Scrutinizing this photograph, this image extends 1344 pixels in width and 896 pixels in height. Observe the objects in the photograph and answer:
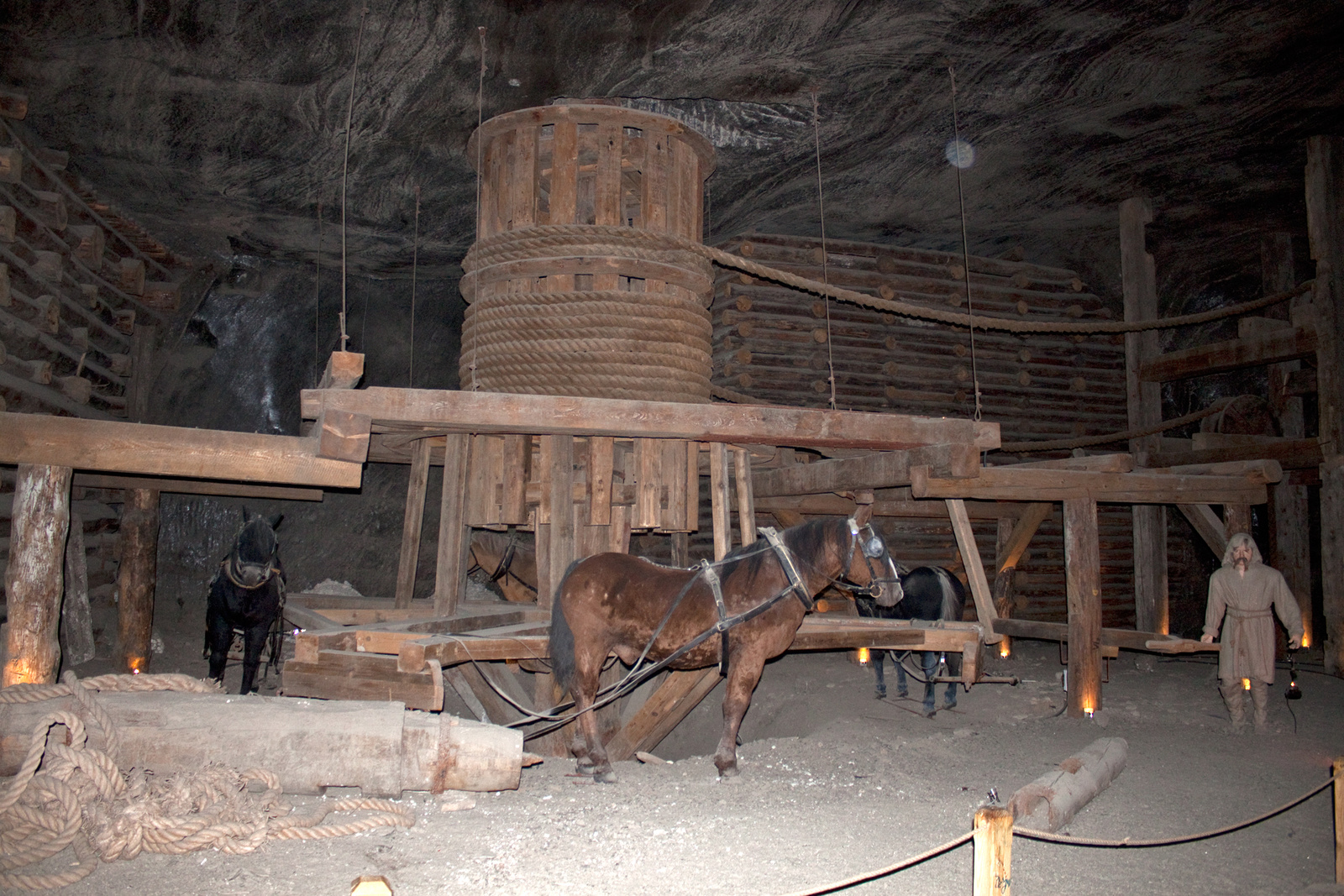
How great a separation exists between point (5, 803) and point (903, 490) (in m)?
8.90

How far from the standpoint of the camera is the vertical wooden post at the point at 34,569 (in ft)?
17.5

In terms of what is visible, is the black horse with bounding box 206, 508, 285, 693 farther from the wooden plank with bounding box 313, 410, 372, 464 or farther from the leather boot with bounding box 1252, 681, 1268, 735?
the leather boot with bounding box 1252, 681, 1268, 735

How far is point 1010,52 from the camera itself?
7926mm

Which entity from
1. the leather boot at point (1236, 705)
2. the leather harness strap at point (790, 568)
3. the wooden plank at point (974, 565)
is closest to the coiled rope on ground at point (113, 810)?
the leather harness strap at point (790, 568)

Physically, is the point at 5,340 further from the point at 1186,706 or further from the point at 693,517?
the point at 1186,706

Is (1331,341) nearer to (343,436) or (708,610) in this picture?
(708,610)

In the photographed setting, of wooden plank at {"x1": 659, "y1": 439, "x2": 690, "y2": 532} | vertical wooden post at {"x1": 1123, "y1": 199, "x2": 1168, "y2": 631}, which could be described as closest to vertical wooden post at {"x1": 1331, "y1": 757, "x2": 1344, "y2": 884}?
wooden plank at {"x1": 659, "y1": 439, "x2": 690, "y2": 532}

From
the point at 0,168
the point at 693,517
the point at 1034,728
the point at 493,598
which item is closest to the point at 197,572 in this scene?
the point at 493,598

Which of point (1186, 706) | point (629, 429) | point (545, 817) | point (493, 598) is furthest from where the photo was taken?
point (493, 598)

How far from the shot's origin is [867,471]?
748 centimetres

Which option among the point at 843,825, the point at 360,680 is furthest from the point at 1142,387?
the point at 360,680

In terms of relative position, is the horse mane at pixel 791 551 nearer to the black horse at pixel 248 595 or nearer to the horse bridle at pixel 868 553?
the horse bridle at pixel 868 553

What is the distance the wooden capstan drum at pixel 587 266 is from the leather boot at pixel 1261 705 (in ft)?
18.6

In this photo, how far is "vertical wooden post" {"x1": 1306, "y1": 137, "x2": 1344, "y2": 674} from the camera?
1048 cm
